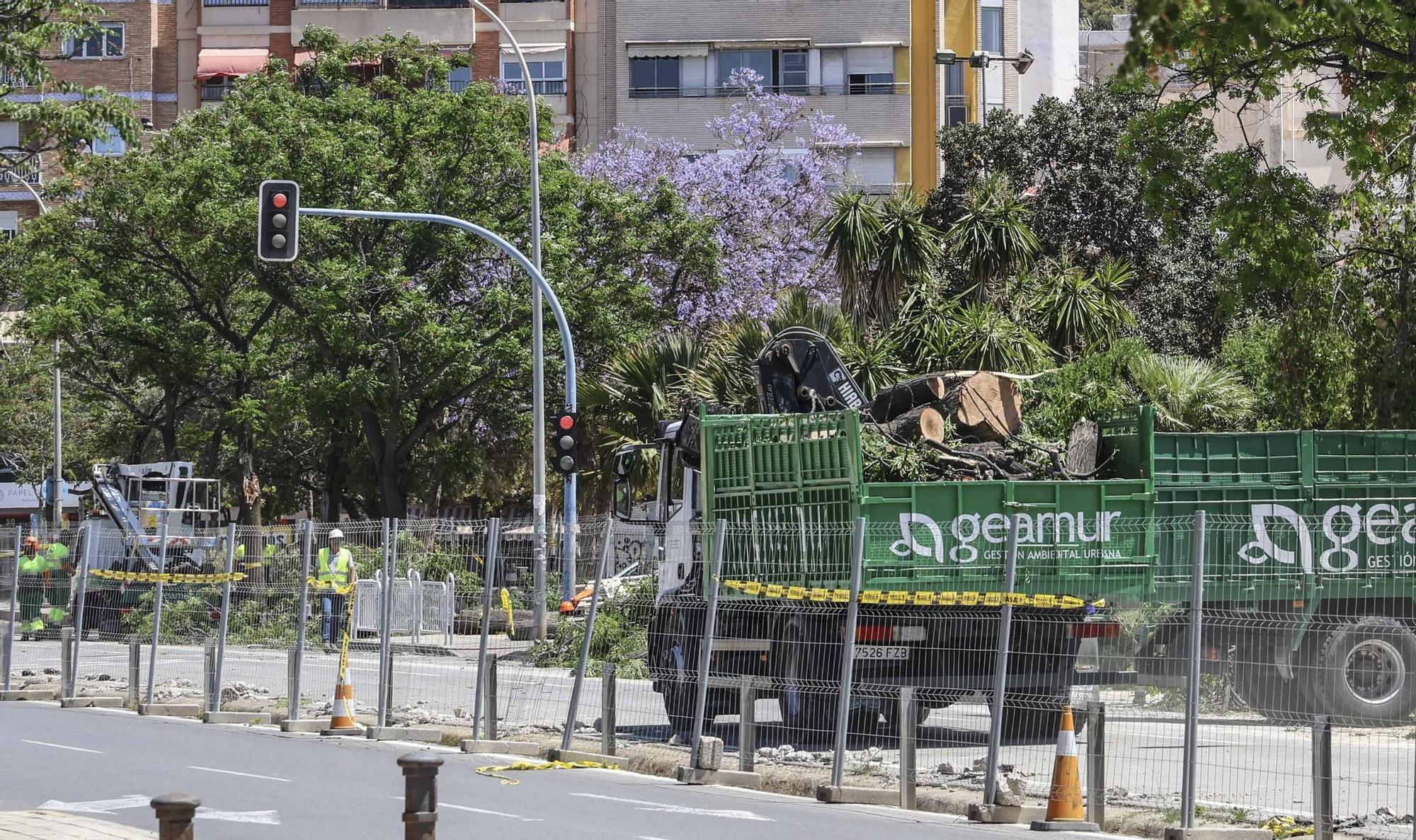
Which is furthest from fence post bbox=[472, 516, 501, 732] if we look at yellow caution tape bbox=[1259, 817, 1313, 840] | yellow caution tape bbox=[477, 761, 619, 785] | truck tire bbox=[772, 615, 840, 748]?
yellow caution tape bbox=[1259, 817, 1313, 840]

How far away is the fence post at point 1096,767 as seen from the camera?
11.0 m

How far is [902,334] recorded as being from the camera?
26797 millimetres

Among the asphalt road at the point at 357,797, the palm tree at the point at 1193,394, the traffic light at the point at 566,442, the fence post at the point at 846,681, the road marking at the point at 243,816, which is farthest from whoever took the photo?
the traffic light at the point at 566,442

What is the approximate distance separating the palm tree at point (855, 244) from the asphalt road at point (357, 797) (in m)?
15.8

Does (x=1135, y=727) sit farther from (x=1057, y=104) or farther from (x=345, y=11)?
(x=345, y=11)

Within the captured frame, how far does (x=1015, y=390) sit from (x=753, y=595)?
5.23 metres

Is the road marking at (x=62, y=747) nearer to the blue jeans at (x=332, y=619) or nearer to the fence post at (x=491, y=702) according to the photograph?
the blue jeans at (x=332, y=619)

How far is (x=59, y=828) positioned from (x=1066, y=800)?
5.81 metres

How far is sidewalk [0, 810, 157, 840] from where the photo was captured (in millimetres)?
9742

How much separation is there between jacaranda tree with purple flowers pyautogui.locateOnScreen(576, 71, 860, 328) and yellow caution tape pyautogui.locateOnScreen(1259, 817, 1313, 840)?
28904 millimetres

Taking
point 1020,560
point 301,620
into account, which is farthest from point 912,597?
point 301,620

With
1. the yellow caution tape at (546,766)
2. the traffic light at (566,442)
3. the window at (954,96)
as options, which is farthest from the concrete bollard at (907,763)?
the window at (954,96)

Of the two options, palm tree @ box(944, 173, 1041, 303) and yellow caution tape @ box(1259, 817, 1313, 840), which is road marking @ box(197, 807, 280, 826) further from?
palm tree @ box(944, 173, 1041, 303)

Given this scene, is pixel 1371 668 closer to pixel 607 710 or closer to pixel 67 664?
pixel 607 710
